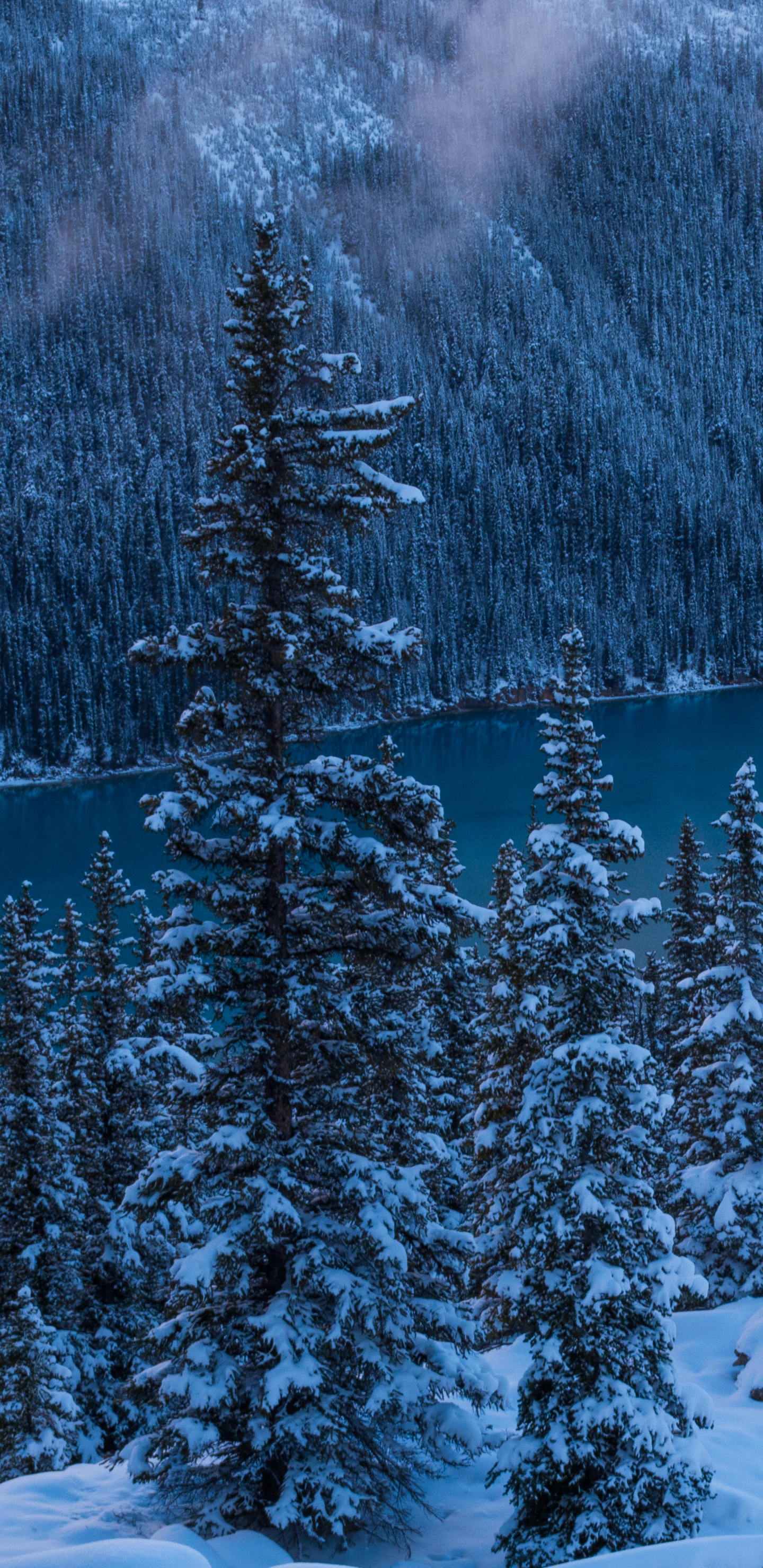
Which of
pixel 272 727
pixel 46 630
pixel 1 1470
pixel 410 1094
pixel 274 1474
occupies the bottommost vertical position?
pixel 1 1470

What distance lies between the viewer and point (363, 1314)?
907 cm

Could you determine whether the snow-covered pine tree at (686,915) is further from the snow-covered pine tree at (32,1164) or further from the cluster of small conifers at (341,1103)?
the cluster of small conifers at (341,1103)

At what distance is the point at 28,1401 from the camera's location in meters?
14.3

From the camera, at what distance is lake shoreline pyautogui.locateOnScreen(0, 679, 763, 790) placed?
443 feet

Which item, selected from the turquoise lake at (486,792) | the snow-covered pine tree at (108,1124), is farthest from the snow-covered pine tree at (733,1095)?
the turquoise lake at (486,792)

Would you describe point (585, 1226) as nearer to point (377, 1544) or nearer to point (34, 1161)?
point (377, 1544)

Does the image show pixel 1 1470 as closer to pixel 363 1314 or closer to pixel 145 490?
pixel 363 1314

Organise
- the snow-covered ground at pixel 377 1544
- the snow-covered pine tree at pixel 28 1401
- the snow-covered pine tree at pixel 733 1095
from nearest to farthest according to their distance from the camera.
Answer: the snow-covered ground at pixel 377 1544
the snow-covered pine tree at pixel 28 1401
the snow-covered pine tree at pixel 733 1095

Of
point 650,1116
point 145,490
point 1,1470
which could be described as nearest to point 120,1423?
point 1,1470

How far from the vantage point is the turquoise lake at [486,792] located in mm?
76062

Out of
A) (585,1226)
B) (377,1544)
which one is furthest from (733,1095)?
(377,1544)

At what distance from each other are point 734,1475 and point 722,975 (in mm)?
9638

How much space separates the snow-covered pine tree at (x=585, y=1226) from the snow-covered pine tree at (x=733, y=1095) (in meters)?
8.47

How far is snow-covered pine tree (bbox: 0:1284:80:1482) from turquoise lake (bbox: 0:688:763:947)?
146ft
